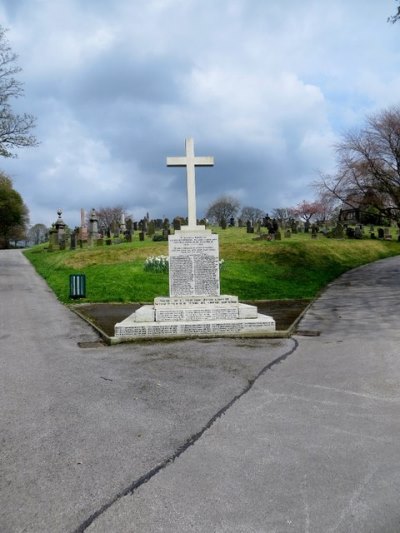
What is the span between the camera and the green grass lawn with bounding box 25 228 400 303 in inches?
669

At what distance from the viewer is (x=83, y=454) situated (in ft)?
12.4

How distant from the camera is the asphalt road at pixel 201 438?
9.62 feet

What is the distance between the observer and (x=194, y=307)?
956 centimetres

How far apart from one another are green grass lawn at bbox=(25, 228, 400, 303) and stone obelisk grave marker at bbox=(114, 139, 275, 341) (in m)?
6.00

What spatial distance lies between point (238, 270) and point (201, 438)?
56.2 ft

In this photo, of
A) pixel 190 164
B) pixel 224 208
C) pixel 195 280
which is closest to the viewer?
pixel 195 280

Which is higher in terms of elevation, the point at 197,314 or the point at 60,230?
the point at 60,230

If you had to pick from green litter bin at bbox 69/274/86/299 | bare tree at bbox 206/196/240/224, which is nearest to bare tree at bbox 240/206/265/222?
bare tree at bbox 206/196/240/224

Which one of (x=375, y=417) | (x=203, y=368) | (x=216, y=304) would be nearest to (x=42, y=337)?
(x=216, y=304)

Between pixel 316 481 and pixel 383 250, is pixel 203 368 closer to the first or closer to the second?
pixel 316 481

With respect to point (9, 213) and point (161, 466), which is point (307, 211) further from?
point (161, 466)

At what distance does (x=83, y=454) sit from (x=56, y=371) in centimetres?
300

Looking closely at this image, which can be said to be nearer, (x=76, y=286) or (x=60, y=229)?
(x=76, y=286)

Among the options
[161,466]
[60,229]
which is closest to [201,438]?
[161,466]
